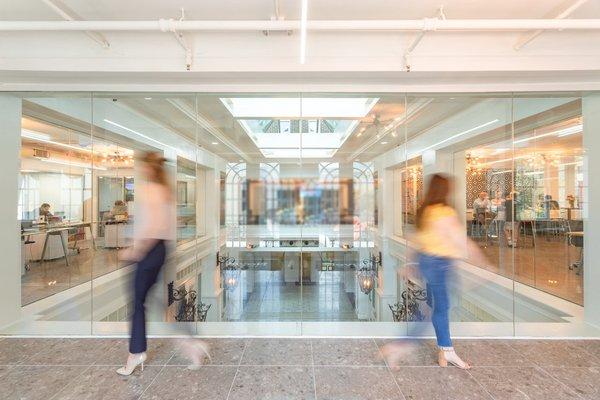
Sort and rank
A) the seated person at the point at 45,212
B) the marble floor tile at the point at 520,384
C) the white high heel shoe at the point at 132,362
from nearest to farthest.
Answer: the marble floor tile at the point at 520,384, the white high heel shoe at the point at 132,362, the seated person at the point at 45,212

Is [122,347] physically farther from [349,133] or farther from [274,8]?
[349,133]

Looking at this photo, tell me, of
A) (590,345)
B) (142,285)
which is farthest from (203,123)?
(590,345)

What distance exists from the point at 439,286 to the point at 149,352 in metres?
2.91

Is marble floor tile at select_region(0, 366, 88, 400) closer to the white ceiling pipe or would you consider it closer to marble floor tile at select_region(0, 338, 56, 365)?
marble floor tile at select_region(0, 338, 56, 365)

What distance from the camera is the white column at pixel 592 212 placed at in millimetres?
3311

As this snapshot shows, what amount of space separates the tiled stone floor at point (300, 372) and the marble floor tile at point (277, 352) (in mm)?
10

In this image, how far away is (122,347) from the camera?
2.88 metres

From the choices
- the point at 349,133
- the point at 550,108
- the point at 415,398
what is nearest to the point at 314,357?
the point at 415,398

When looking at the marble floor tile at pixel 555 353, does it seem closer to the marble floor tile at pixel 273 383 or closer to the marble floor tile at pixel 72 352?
the marble floor tile at pixel 273 383

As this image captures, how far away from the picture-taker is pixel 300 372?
2488 mm

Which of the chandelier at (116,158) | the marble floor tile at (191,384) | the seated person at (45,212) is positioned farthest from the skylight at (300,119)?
the seated person at (45,212)

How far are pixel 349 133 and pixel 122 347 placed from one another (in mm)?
7337

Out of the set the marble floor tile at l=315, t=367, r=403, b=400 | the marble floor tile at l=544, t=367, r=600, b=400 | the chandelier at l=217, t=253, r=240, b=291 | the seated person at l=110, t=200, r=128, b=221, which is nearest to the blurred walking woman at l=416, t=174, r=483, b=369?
the marble floor tile at l=315, t=367, r=403, b=400

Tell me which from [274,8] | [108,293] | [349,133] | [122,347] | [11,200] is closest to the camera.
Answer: [274,8]
